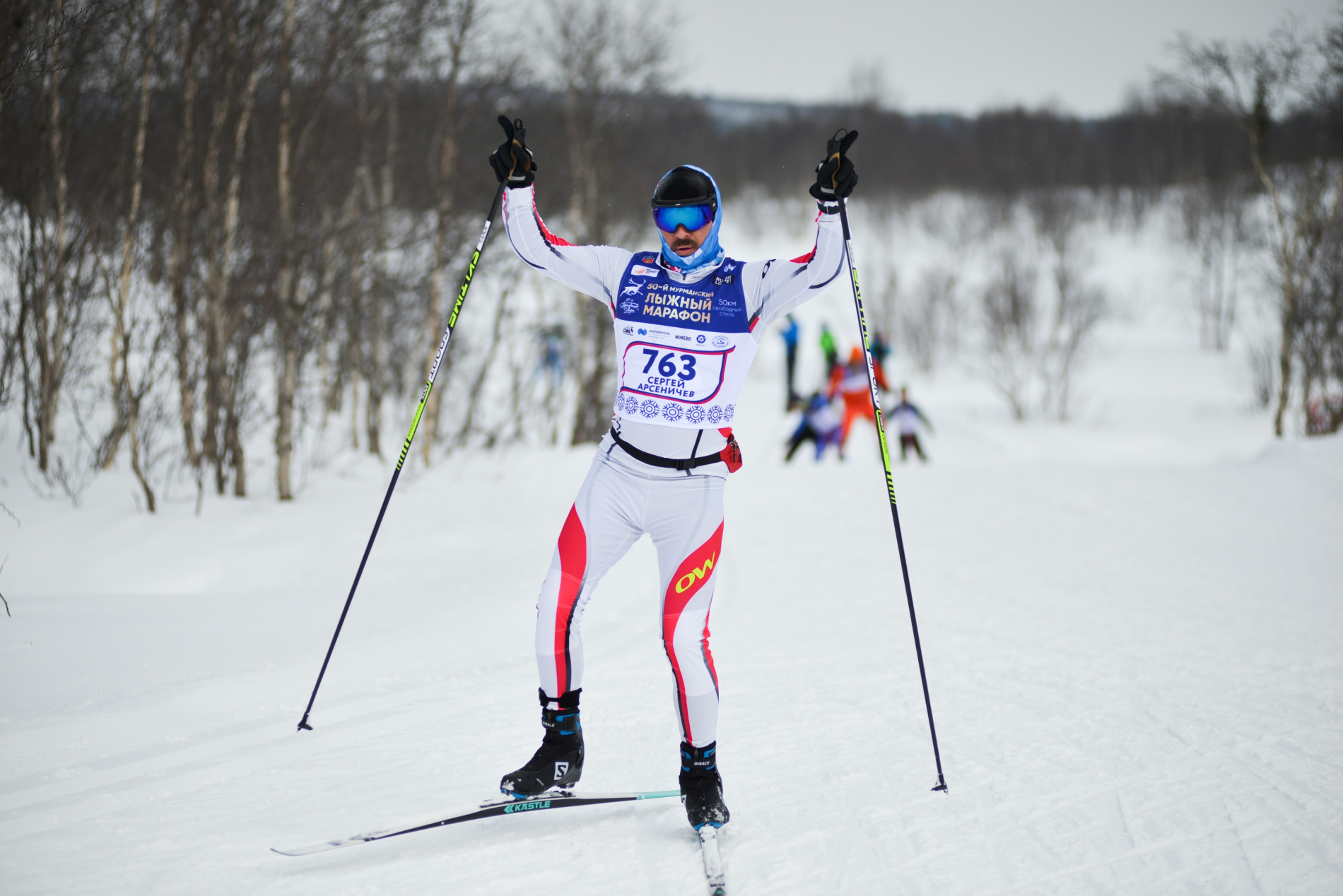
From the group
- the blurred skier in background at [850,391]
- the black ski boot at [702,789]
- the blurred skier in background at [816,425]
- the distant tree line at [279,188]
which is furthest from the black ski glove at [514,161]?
the blurred skier in background at [850,391]

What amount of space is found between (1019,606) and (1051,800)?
10.8 feet

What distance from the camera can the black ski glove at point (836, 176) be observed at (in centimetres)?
295

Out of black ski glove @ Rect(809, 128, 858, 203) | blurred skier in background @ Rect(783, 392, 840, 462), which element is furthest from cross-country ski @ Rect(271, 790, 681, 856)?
blurred skier in background @ Rect(783, 392, 840, 462)

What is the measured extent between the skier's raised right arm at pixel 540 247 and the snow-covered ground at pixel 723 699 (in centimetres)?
190

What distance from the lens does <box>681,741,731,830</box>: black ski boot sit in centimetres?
280

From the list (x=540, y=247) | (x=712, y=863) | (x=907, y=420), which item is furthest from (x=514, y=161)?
(x=907, y=420)

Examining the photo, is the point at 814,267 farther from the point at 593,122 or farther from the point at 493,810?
the point at 593,122

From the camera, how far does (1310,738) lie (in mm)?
3777

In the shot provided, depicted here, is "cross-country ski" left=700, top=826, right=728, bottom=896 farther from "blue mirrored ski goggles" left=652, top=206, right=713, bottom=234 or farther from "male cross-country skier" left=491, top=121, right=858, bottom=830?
"blue mirrored ski goggles" left=652, top=206, right=713, bottom=234

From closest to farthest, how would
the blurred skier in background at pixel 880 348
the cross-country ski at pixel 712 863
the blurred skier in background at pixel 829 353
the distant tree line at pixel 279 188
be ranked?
the cross-country ski at pixel 712 863, the distant tree line at pixel 279 188, the blurred skier in background at pixel 880 348, the blurred skier in background at pixel 829 353

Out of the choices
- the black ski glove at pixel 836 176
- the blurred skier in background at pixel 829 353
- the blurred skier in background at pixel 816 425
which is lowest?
the blurred skier in background at pixel 816 425

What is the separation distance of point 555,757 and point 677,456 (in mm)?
1121

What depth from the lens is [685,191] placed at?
2916 mm

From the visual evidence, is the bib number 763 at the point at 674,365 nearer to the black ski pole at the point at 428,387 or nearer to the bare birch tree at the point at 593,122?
the black ski pole at the point at 428,387
